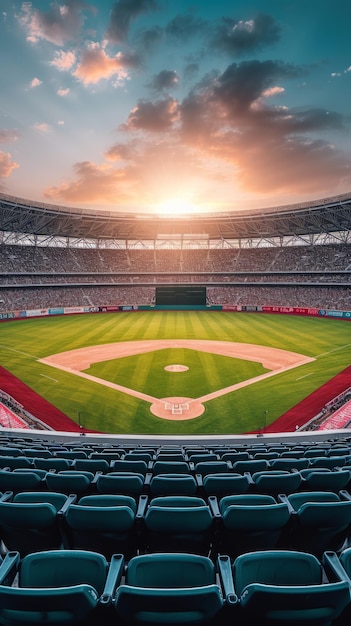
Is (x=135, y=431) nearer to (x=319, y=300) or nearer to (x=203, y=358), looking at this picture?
(x=203, y=358)

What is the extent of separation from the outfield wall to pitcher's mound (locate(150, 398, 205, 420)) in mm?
44876

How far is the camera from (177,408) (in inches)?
842

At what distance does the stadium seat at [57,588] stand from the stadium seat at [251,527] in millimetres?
1485

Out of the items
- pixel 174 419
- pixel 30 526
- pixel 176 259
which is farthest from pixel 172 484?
pixel 176 259

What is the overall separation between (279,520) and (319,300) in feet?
220

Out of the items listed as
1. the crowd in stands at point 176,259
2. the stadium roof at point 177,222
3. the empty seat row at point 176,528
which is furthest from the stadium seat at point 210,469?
the crowd in stands at point 176,259

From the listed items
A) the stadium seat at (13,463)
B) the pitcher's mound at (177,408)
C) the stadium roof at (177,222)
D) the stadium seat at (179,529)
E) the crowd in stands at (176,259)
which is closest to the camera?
the stadium seat at (179,529)

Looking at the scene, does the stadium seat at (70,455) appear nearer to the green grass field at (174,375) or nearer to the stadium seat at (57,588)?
the stadium seat at (57,588)

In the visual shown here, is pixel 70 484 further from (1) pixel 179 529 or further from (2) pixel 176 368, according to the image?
(2) pixel 176 368

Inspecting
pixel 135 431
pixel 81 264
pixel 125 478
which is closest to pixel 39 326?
pixel 81 264

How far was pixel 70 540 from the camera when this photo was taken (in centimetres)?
468

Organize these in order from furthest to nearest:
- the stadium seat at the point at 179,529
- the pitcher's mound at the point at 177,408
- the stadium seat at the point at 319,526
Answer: the pitcher's mound at the point at 177,408, the stadium seat at the point at 319,526, the stadium seat at the point at 179,529

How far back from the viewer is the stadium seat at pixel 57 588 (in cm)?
262

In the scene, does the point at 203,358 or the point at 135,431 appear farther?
the point at 203,358
